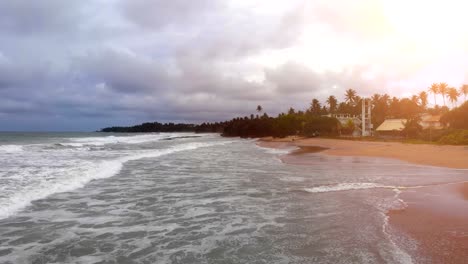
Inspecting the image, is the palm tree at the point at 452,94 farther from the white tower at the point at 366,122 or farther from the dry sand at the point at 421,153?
the dry sand at the point at 421,153

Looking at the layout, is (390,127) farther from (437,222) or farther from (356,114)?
(437,222)

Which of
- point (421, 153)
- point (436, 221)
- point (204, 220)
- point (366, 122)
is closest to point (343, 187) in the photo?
point (436, 221)

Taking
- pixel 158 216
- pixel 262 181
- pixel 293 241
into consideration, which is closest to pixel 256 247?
pixel 293 241

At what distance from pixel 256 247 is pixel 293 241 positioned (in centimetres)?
79

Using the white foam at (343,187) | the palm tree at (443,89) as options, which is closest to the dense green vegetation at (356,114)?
the palm tree at (443,89)

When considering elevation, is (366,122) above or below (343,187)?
above

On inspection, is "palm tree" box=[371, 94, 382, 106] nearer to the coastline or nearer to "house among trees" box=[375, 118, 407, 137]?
"house among trees" box=[375, 118, 407, 137]

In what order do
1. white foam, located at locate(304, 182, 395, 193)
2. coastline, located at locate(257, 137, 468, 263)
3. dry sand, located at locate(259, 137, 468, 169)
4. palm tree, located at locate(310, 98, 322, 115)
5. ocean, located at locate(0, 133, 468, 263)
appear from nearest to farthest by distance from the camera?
coastline, located at locate(257, 137, 468, 263)
ocean, located at locate(0, 133, 468, 263)
white foam, located at locate(304, 182, 395, 193)
dry sand, located at locate(259, 137, 468, 169)
palm tree, located at locate(310, 98, 322, 115)

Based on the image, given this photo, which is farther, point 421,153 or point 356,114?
point 356,114

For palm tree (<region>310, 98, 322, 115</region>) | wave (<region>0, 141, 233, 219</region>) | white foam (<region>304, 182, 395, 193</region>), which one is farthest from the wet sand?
palm tree (<region>310, 98, 322, 115</region>)

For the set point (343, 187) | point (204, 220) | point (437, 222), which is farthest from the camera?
point (343, 187)

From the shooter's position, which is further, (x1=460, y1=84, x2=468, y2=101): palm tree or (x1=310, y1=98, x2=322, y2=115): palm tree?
(x1=310, y1=98, x2=322, y2=115): palm tree

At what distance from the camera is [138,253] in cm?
671

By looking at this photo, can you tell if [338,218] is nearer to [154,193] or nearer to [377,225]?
[377,225]
